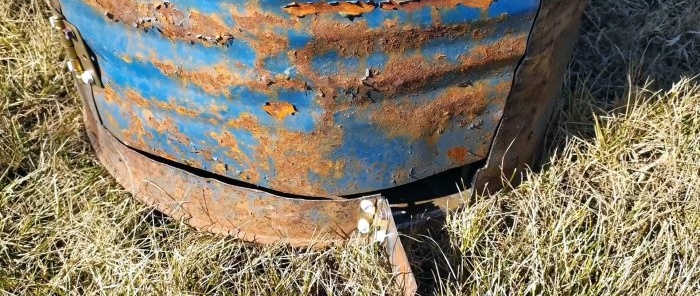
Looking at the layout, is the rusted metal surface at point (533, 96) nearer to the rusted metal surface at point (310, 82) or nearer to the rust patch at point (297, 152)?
the rusted metal surface at point (310, 82)

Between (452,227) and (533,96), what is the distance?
33 centimetres

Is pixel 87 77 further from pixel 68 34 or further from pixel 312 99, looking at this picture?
pixel 312 99

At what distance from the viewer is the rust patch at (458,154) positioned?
1.73 meters

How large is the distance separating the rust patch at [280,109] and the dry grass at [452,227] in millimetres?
345

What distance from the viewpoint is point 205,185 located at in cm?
180

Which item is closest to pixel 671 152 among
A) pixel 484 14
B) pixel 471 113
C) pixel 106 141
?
pixel 471 113

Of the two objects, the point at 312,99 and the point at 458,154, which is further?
the point at 458,154

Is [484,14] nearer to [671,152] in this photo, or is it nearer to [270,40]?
[270,40]

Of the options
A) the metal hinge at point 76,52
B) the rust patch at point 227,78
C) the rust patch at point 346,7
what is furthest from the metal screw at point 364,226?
the metal hinge at point 76,52

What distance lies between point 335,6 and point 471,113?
1.32 feet

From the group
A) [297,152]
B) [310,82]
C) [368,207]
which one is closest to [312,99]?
[310,82]

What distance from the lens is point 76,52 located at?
5.75 ft

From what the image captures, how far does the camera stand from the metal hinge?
1.71m

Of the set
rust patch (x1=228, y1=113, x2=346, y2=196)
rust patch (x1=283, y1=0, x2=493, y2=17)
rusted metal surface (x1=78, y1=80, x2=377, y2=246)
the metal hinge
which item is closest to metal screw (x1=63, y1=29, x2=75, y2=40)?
the metal hinge
